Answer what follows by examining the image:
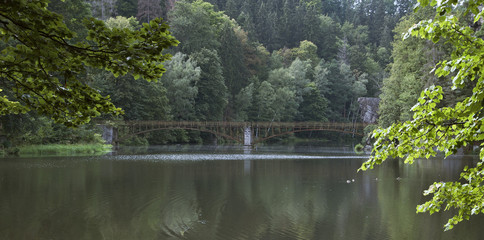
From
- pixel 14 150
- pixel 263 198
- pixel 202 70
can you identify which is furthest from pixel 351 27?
pixel 263 198

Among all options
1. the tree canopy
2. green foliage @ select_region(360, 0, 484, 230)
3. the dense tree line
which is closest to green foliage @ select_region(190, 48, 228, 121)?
the dense tree line

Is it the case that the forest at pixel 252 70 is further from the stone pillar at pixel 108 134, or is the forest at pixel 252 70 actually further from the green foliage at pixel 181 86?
the stone pillar at pixel 108 134

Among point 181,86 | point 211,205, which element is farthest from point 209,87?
point 211,205

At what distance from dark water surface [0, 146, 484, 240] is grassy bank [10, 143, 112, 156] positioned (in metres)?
9.06

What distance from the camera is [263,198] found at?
16812 millimetres

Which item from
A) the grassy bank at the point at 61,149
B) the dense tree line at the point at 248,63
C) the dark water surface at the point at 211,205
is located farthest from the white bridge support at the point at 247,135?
the dark water surface at the point at 211,205

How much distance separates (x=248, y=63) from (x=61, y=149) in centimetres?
4934

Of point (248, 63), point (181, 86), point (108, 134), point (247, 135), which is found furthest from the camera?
point (248, 63)

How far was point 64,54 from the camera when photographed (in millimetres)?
4082

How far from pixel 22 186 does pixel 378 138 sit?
54.5 ft

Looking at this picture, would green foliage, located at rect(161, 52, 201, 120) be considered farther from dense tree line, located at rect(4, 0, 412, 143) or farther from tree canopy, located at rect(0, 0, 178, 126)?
tree canopy, located at rect(0, 0, 178, 126)

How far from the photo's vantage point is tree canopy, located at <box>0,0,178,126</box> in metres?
3.79

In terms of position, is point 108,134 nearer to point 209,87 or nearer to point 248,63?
point 209,87

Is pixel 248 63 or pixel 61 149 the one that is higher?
pixel 248 63
